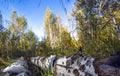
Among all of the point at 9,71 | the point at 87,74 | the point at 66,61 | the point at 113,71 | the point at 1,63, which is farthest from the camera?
the point at 1,63

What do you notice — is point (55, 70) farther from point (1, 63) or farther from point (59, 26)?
point (59, 26)

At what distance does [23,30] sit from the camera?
165 ft

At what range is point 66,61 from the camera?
3523 mm

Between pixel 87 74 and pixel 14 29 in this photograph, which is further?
pixel 14 29

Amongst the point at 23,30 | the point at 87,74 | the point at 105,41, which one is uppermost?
the point at 23,30

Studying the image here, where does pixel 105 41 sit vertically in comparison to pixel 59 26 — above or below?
below

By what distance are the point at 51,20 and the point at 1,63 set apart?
4683 cm

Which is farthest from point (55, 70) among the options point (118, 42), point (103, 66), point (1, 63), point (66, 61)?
point (1, 63)

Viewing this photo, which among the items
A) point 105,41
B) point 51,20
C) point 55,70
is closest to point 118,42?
point 105,41

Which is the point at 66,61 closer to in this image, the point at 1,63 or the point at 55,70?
the point at 55,70

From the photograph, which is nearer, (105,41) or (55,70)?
(55,70)

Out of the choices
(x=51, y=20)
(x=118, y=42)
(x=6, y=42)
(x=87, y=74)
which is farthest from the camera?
(x=51, y=20)

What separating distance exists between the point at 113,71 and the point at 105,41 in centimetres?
291

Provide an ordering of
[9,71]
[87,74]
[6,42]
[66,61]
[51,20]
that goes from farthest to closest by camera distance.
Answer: [51,20], [6,42], [9,71], [66,61], [87,74]
